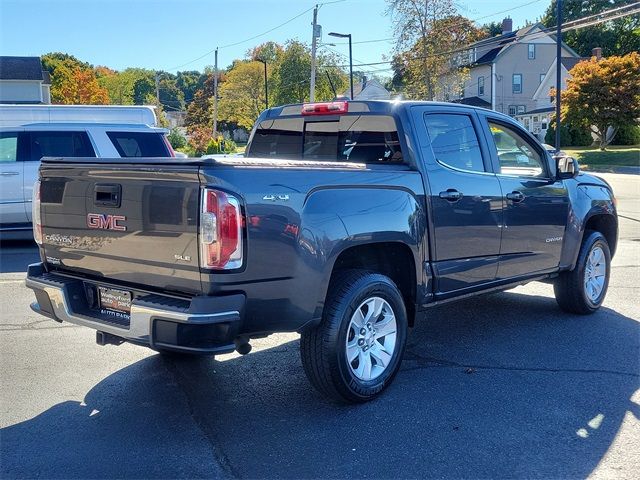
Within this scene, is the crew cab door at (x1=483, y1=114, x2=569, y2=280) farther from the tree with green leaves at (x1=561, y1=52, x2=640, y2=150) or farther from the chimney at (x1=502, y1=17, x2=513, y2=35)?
the chimney at (x1=502, y1=17, x2=513, y2=35)

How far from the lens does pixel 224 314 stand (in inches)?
139

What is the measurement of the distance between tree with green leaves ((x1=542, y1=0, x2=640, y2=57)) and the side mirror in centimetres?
6889

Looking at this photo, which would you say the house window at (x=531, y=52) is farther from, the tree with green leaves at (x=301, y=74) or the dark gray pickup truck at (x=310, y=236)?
the dark gray pickup truck at (x=310, y=236)

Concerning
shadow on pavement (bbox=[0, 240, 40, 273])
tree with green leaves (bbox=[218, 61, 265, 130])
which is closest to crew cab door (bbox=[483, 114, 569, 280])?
shadow on pavement (bbox=[0, 240, 40, 273])

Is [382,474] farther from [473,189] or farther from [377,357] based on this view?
[473,189]

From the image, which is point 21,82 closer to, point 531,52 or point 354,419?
point 531,52

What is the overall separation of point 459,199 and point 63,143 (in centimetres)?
802

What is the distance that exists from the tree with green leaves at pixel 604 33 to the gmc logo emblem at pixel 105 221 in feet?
238

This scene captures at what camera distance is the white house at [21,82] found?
46906mm

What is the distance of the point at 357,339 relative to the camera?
172 inches

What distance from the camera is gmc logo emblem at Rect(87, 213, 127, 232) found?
3.87m

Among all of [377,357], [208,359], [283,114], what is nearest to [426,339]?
[377,357]

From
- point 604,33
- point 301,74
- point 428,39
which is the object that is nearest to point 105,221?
point 428,39

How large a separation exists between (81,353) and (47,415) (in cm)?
133
